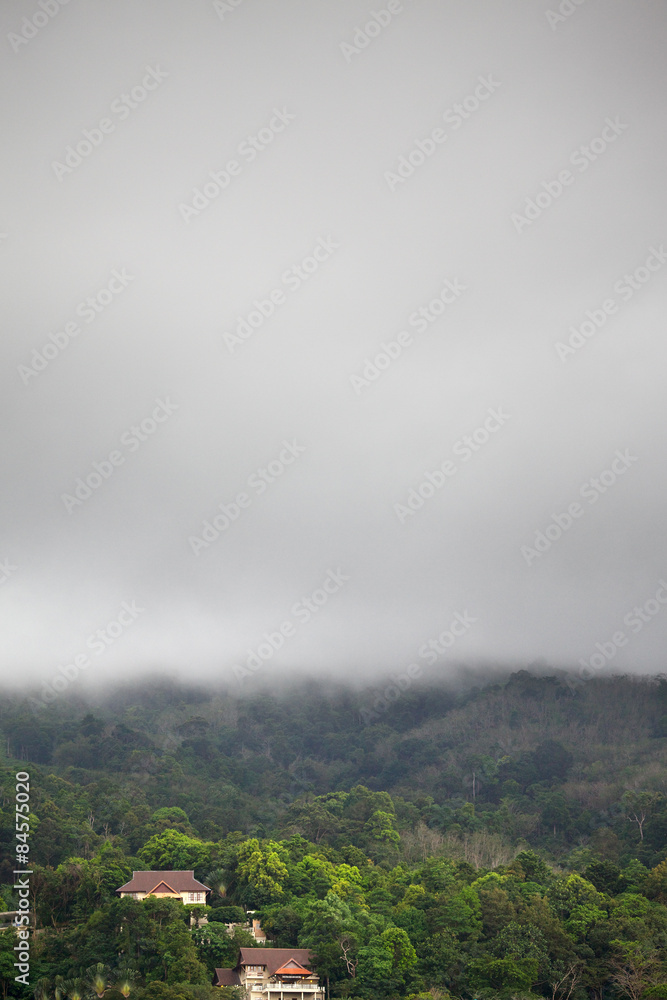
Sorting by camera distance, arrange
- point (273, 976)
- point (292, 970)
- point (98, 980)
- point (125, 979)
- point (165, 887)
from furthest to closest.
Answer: point (165, 887) → point (292, 970) → point (273, 976) → point (98, 980) → point (125, 979)

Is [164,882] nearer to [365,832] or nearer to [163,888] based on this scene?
[163,888]

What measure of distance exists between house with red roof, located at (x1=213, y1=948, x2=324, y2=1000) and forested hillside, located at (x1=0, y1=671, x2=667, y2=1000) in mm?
804

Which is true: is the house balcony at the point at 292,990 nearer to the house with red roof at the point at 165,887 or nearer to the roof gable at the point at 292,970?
the roof gable at the point at 292,970

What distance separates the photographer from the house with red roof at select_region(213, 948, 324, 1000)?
4809 cm

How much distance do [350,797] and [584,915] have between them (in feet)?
115

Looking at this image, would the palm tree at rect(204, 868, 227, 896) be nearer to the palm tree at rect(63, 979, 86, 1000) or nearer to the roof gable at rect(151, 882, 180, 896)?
the roof gable at rect(151, 882, 180, 896)

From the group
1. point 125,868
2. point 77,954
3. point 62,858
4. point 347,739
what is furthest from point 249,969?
point 347,739

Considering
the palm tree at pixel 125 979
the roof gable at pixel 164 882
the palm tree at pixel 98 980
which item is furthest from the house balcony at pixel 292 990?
the roof gable at pixel 164 882

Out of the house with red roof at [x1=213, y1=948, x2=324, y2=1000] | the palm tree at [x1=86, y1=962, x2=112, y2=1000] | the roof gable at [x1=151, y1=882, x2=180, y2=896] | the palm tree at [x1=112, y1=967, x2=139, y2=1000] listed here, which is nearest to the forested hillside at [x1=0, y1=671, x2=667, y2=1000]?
the palm tree at [x1=112, y1=967, x2=139, y2=1000]

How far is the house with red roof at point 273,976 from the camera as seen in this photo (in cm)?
4809

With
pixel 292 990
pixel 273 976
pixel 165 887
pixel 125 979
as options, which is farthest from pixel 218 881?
pixel 125 979

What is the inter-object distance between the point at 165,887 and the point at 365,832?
20.8m

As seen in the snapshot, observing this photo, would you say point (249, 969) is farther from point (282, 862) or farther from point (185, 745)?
point (185, 745)

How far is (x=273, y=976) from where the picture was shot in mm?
48438
